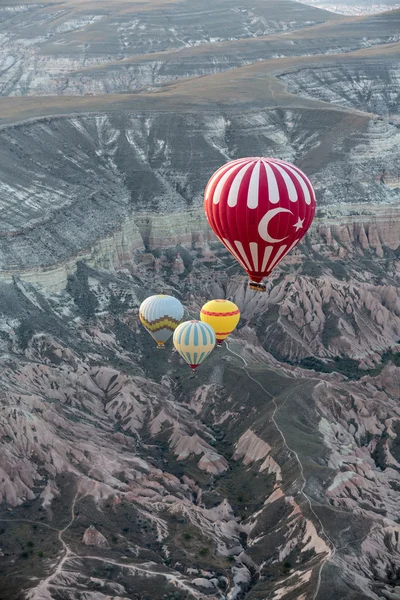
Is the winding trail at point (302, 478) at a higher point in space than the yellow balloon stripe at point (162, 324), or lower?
lower

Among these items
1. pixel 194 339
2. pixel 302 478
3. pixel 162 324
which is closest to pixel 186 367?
pixel 162 324

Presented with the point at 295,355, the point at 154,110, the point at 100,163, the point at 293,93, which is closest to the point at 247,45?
the point at 293,93

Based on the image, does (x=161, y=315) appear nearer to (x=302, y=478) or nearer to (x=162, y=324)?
(x=162, y=324)

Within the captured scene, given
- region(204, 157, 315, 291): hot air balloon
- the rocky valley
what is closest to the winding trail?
the rocky valley

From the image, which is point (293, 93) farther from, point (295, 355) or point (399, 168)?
point (295, 355)

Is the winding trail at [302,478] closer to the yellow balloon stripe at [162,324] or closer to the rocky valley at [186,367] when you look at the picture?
the rocky valley at [186,367]

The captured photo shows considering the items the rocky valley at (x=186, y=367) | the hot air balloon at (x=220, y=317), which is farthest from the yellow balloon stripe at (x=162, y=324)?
the rocky valley at (x=186, y=367)

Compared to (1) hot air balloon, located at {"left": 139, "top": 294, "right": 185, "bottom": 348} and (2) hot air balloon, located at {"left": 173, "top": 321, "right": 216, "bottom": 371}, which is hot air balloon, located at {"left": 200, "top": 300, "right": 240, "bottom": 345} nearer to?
(1) hot air balloon, located at {"left": 139, "top": 294, "right": 185, "bottom": 348}
